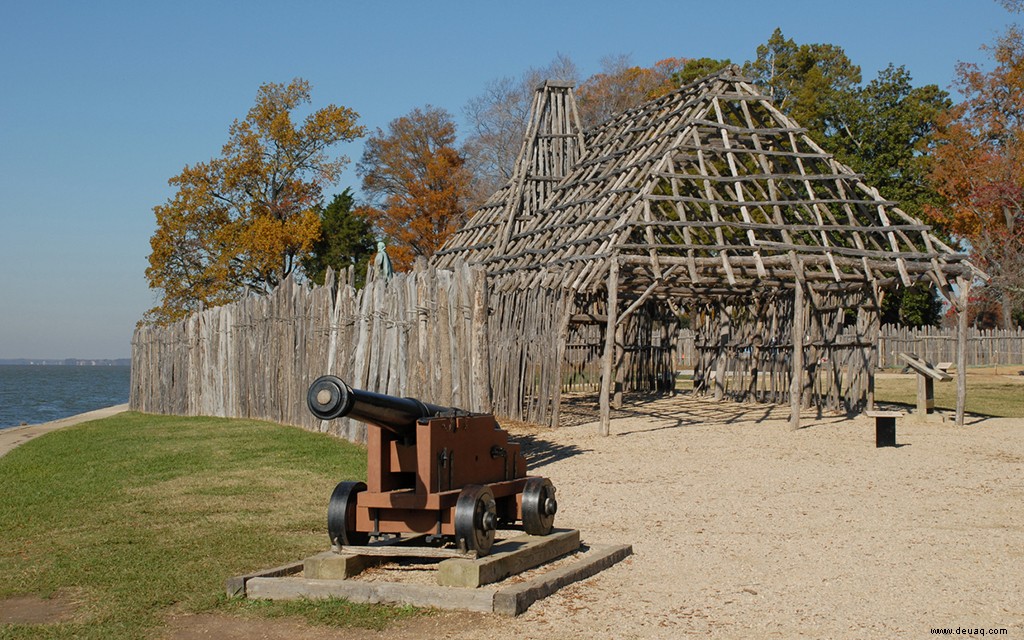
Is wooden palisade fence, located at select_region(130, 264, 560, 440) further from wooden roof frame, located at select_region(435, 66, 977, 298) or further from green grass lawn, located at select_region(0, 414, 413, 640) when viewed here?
wooden roof frame, located at select_region(435, 66, 977, 298)

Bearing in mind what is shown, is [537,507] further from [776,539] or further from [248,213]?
[248,213]

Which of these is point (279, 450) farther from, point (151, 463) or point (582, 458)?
point (582, 458)

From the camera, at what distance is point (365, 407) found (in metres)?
5.58

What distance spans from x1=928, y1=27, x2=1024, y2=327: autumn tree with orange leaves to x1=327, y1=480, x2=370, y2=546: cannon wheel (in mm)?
30508

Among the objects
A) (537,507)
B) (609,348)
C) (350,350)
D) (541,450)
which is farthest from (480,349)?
(537,507)

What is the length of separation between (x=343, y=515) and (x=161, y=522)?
2.83 m

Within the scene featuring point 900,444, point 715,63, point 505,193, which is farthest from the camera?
point 715,63

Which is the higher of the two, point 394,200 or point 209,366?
point 394,200

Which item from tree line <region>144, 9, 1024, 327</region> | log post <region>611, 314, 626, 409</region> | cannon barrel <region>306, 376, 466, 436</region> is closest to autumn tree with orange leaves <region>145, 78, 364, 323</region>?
tree line <region>144, 9, 1024, 327</region>

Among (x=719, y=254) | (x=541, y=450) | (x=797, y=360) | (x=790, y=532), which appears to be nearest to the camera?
(x=790, y=532)

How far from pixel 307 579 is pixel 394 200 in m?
38.6

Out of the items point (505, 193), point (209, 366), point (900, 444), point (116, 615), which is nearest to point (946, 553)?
point (116, 615)

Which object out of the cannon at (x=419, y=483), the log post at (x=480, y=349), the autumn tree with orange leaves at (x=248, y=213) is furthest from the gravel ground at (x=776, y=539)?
the autumn tree with orange leaves at (x=248, y=213)

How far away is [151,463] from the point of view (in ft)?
41.0
